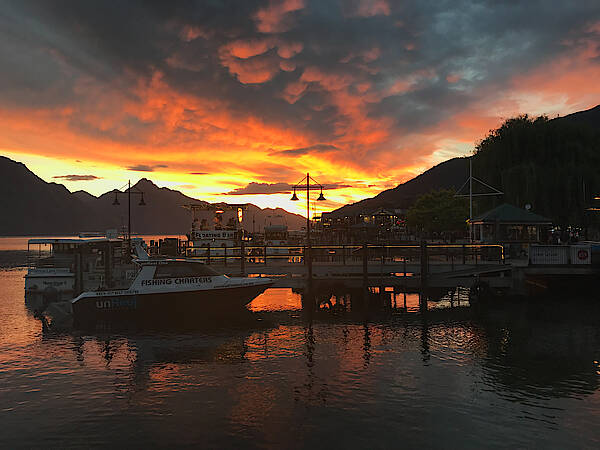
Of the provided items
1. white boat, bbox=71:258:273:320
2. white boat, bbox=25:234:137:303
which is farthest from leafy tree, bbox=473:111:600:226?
white boat, bbox=25:234:137:303

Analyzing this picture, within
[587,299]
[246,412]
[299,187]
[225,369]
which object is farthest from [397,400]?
[299,187]

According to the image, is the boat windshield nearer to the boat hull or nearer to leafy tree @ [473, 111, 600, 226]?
the boat hull

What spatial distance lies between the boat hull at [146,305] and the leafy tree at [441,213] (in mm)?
52002

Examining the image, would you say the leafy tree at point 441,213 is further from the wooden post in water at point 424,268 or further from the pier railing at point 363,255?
the wooden post in water at point 424,268

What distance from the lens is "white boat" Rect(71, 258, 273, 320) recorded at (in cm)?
2156

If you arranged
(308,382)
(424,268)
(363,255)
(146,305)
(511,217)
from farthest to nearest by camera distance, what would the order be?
(511,217) → (363,255) → (424,268) → (146,305) → (308,382)

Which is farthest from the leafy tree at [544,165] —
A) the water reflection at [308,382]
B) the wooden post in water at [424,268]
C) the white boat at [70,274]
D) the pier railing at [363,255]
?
the white boat at [70,274]

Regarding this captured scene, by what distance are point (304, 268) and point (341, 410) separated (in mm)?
14736

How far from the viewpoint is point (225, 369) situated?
50.7 ft

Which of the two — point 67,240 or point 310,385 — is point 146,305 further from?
point 67,240

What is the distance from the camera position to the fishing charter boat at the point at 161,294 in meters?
21.6

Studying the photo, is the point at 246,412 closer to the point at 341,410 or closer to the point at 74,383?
the point at 341,410

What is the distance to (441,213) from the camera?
220ft

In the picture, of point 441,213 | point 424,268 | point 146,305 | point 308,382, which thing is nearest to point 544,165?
point 441,213
